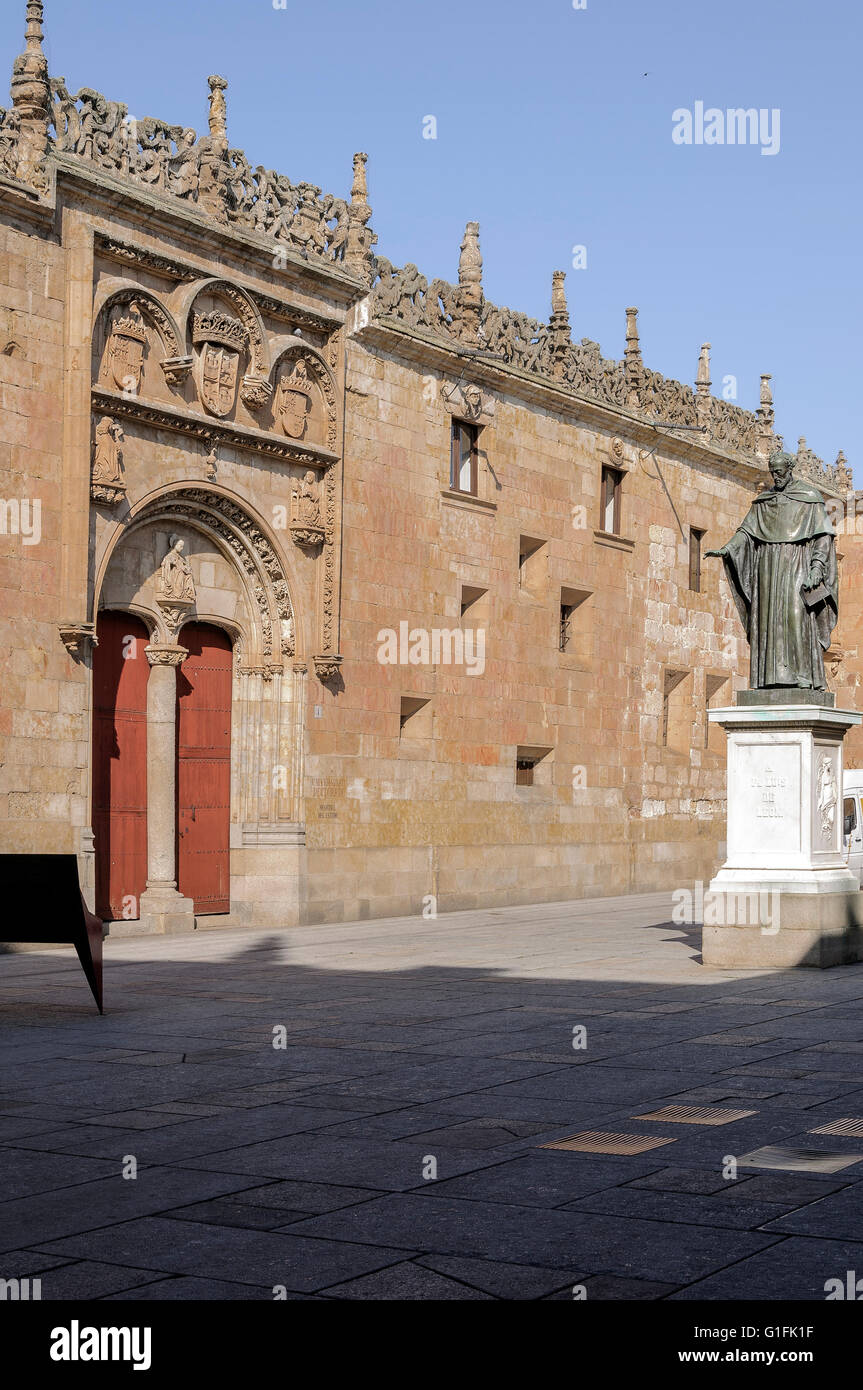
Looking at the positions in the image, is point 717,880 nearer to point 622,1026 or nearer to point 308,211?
point 622,1026

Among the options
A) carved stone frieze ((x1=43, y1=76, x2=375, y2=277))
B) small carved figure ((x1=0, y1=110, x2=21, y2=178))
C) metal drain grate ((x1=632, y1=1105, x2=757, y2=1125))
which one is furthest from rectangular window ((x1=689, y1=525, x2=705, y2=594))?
metal drain grate ((x1=632, y1=1105, x2=757, y2=1125))

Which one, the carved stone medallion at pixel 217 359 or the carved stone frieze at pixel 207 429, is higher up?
the carved stone medallion at pixel 217 359

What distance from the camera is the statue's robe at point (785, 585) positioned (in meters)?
14.7

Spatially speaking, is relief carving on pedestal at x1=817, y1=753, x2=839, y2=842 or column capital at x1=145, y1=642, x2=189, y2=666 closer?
relief carving on pedestal at x1=817, y1=753, x2=839, y2=842

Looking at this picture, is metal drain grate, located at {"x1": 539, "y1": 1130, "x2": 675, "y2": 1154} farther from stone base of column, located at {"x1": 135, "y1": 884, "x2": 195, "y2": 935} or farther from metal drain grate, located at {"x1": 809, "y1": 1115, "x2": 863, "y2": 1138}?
stone base of column, located at {"x1": 135, "y1": 884, "x2": 195, "y2": 935}

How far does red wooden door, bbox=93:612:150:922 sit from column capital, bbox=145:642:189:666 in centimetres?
16

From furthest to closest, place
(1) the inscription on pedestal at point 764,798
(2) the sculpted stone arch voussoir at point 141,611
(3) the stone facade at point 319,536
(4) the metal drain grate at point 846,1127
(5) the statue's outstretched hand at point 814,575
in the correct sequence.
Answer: (2) the sculpted stone arch voussoir at point 141,611
(3) the stone facade at point 319,536
(5) the statue's outstretched hand at point 814,575
(1) the inscription on pedestal at point 764,798
(4) the metal drain grate at point 846,1127

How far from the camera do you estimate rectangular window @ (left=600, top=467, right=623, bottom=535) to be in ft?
92.7

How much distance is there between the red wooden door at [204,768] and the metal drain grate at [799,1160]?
14021 millimetres

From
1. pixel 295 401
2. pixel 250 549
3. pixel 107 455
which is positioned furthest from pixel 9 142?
pixel 250 549

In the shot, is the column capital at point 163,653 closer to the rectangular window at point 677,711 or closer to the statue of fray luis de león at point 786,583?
the statue of fray luis de león at point 786,583

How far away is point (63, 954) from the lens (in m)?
16.9

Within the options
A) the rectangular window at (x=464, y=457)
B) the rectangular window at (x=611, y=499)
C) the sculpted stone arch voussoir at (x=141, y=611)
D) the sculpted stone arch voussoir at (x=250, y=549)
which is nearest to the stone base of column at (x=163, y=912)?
the sculpted stone arch voussoir at (x=141, y=611)

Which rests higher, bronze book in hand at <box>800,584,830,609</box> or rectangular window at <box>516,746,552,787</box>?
bronze book in hand at <box>800,584,830,609</box>
